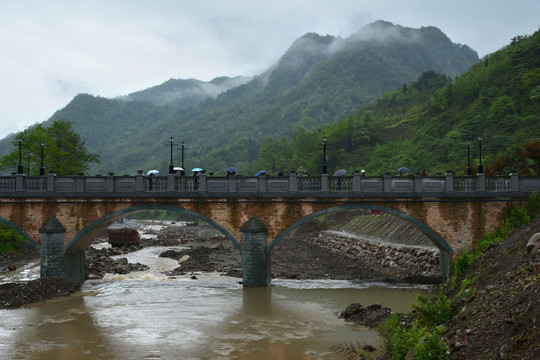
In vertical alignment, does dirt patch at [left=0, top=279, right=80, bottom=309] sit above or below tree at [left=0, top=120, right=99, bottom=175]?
below

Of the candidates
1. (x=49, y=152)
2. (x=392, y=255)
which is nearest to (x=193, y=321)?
(x=392, y=255)

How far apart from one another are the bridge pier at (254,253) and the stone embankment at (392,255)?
11.3m

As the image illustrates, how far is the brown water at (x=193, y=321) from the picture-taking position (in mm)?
16953

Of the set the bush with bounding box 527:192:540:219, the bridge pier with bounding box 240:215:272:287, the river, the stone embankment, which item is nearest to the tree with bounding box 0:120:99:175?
the river

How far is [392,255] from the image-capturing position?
124ft

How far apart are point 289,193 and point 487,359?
1949 cm

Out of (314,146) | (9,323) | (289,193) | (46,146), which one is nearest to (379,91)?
(314,146)

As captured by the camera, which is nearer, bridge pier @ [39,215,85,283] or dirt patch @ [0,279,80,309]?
dirt patch @ [0,279,80,309]

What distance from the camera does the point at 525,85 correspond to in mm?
71062

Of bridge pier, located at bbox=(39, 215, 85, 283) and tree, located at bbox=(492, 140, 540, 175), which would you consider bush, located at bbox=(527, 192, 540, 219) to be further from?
bridge pier, located at bbox=(39, 215, 85, 283)

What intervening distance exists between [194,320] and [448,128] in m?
74.7

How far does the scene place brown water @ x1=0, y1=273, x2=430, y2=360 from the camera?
17.0m

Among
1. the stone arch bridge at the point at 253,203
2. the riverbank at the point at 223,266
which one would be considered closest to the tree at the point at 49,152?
the riverbank at the point at 223,266

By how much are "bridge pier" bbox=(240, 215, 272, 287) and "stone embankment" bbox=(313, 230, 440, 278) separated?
11.3m
